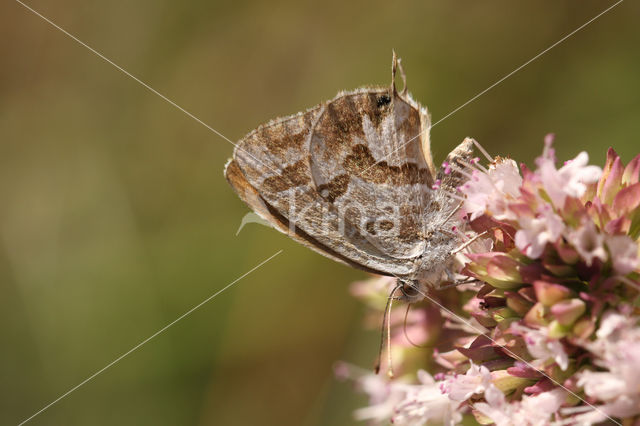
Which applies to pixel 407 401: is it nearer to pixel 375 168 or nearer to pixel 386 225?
pixel 386 225

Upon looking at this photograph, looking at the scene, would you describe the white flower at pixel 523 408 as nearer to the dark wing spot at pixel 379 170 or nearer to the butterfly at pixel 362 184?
the butterfly at pixel 362 184

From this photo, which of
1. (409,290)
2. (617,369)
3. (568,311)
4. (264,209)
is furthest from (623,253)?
(264,209)

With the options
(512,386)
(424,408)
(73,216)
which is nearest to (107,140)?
(73,216)

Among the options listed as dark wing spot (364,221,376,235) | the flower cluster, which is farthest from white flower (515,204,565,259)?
dark wing spot (364,221,376,235)

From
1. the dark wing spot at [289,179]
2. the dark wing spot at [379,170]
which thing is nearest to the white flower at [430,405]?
the dark wing spot at [379,170]

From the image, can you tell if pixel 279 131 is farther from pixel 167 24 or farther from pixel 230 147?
pixel 167 24

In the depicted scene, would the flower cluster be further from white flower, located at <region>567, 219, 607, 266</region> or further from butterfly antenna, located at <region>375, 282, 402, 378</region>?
butterfly antenna, located at <region>375, 282, 402, 378</region>
